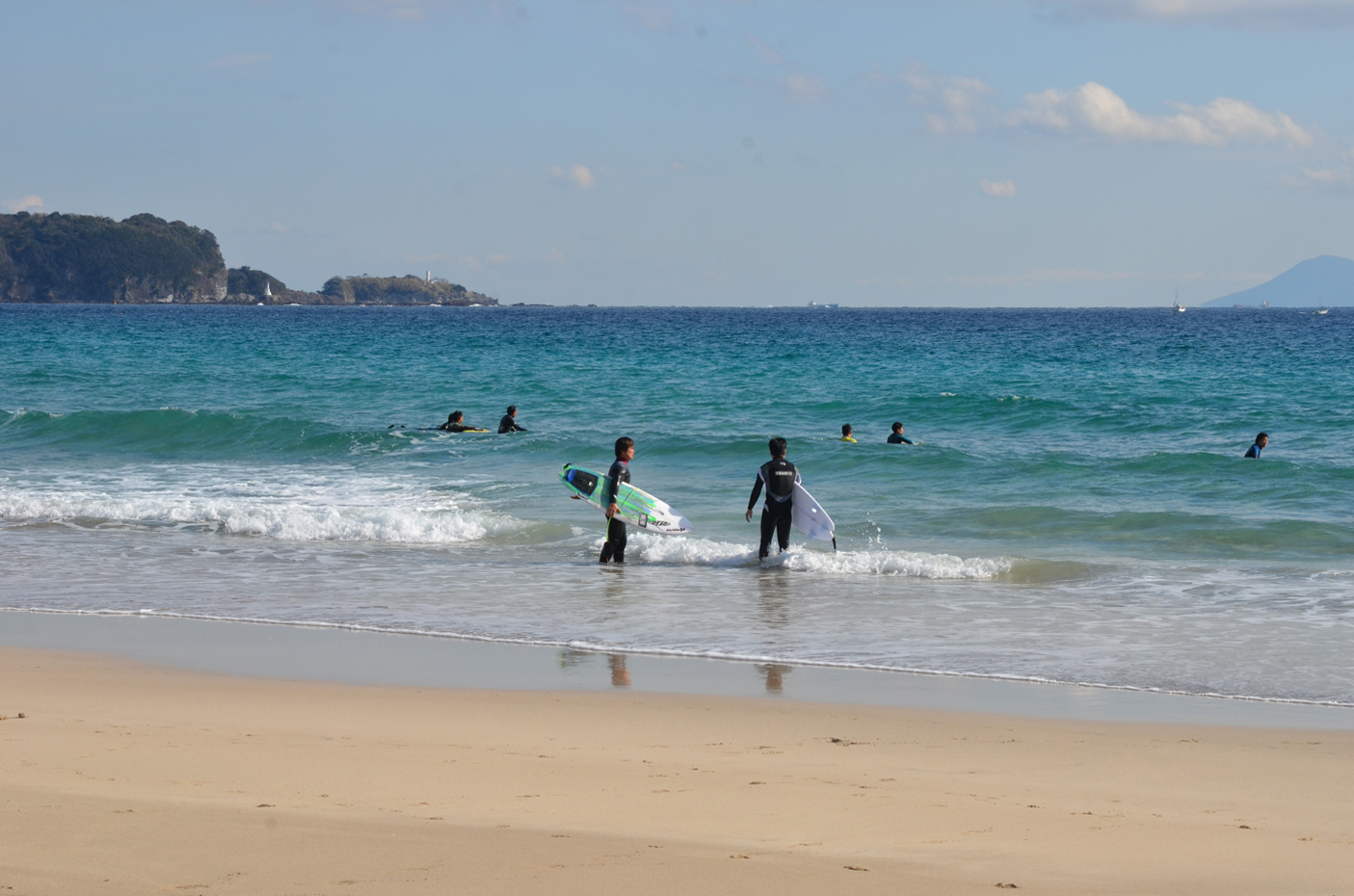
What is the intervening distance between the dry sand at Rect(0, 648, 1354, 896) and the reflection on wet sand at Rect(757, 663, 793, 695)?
0.46 metres

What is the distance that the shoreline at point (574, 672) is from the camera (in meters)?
7.74

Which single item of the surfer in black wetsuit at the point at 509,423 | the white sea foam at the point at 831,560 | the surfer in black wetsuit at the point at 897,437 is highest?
the surfer in black wetsuit at the point at 897,437

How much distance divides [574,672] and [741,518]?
26.1 ft

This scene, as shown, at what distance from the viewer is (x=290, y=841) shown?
15.9 feet

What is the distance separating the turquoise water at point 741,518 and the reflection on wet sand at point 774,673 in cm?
33

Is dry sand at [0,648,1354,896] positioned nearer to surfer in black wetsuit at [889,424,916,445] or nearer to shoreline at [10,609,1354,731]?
shoreline at [10,609,1354,731]

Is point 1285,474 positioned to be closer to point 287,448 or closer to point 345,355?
Result: point 287,448

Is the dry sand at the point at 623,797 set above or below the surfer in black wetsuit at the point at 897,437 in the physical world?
below

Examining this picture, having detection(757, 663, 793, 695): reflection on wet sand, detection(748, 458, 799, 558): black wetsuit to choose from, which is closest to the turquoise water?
detection(757, 663, 793, 695): reflection on wet sand

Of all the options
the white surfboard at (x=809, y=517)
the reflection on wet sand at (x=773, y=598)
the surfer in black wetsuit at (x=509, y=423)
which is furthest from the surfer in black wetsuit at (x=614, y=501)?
the surfer in black wetsuit at (x=509, y=423)

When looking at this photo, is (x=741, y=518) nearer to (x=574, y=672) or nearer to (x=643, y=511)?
(x=643, y=511)

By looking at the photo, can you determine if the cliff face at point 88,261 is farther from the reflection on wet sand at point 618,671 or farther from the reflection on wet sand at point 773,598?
the reflection on wet sand at point 618,671

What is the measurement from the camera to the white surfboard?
13500mm

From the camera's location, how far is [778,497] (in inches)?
520
